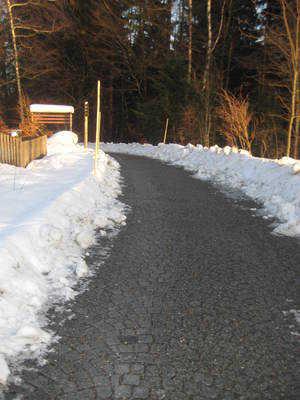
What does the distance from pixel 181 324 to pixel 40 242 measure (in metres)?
2.32

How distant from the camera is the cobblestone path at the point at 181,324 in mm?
2969

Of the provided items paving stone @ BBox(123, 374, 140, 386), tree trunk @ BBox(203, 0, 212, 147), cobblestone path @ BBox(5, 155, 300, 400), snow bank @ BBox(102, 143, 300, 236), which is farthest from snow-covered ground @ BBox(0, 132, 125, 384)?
tree trunk @ BBox(203, 0, 212, 147)

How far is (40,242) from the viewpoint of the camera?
5262 mm

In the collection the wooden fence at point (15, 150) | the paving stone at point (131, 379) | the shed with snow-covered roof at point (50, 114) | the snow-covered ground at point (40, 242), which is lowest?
the paving stone at point (131, 379)

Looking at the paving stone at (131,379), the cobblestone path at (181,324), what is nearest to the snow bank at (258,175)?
the cobblestone path at (181,324)

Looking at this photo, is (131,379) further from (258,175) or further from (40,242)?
(258,175)

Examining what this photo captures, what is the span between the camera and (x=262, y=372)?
3.14 meters

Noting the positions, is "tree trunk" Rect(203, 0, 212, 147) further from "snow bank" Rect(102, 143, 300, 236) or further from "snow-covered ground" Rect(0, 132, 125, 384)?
"snow-covered ground" Rect(0, 132, 125, 384)

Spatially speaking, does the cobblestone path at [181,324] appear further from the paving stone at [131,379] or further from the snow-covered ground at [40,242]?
the snow-covered ground at [40,242]

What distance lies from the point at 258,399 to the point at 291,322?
124cm

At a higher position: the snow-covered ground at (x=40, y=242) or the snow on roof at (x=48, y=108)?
the snow on roof at (x=48, y=108)

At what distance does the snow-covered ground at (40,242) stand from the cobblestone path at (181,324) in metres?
0.26

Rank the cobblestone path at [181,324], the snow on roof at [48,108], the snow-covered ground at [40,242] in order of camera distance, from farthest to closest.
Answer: the snow on roof at [48,108] < the snow-covered ground at [40,242] < the cobblestone path at [181,324]

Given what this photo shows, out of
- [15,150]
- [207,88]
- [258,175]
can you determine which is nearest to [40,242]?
[258,175]
